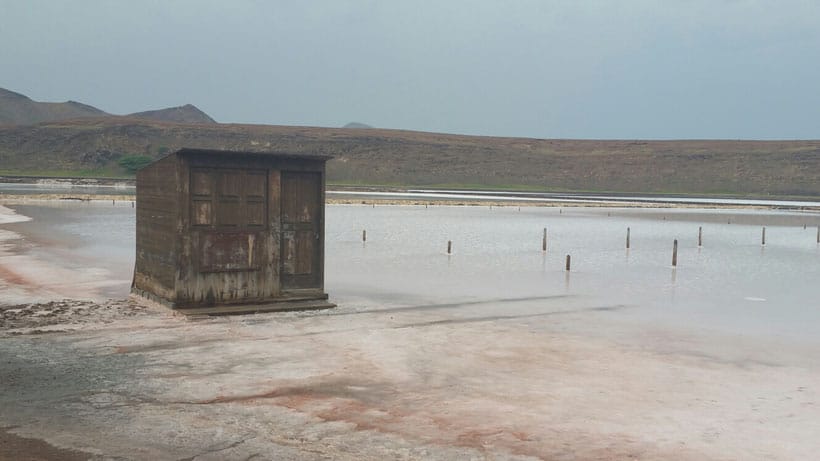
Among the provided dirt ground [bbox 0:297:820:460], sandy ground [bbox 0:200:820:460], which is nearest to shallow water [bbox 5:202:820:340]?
sandy ground [bbox 0:200:820:460]

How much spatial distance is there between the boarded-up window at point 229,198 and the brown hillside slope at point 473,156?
437 ft

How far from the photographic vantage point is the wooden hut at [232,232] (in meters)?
14.7

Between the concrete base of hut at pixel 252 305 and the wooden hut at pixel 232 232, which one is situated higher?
the wooden hut at pixel 232 232

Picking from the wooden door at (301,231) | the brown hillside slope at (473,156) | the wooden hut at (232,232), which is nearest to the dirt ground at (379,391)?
the wooden hut at (232,232)

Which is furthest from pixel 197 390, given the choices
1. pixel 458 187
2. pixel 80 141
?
pixel 80 141

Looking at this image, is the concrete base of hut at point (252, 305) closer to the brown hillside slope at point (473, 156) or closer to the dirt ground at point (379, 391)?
the dirt ground at point (379, 391)

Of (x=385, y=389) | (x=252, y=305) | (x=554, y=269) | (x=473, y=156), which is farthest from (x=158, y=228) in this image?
(x=473, y=156)

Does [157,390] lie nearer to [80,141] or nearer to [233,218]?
[233,218]

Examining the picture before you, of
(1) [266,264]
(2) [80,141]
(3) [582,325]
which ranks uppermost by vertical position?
(2) [80,141]

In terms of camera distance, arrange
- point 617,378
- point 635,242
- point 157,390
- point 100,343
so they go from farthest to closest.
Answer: point 635,242
point 100,343
point 617,378
point 157,390

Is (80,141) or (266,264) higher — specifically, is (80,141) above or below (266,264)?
above

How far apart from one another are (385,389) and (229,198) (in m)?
6.73

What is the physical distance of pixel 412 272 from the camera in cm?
2386

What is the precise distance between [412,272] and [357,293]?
5.18 metres
